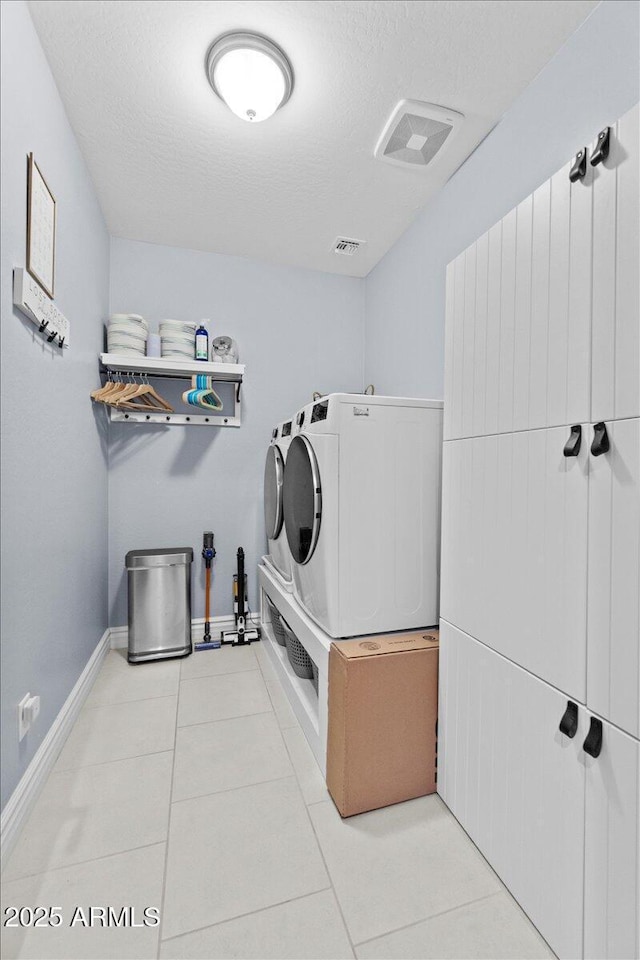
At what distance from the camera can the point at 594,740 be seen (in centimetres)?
93

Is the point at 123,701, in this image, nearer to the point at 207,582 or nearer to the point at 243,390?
the point at 207,582

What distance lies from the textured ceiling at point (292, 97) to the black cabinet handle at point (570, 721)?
2.08 metres

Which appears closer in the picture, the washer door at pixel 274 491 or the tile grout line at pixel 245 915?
the tile grout line at pixel 245 915

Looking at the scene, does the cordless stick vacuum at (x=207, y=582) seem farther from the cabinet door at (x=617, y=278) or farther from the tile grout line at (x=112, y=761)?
the cabinet door at (x=617, y=278)

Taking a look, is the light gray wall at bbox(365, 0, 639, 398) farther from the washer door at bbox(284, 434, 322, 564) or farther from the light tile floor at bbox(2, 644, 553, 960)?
the light tile floor at bbox(2, 644, 553, 960)

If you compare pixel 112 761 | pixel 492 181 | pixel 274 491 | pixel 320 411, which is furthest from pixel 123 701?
pixel 492 181

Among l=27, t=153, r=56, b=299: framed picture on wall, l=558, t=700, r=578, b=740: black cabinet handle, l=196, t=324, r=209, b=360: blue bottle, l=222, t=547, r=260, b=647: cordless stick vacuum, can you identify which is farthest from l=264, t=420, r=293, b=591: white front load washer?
l=558, t=700, r=578, b=740: black cabinet handle

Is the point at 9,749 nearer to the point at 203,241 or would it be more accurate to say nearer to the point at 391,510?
the point at 391,510

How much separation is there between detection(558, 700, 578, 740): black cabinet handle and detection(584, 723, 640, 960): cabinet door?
2.1 inches

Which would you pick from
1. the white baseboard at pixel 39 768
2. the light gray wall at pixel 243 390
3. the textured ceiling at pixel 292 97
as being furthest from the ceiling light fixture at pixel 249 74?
the white baseboard at pixel 39 768

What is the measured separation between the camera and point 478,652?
1.34 meters

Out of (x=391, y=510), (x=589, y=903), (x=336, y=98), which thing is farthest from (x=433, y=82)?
(x=589, y=903)

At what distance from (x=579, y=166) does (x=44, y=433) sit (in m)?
1.84

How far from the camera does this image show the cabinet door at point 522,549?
101 centimetres
